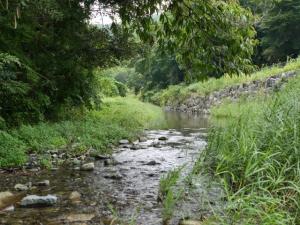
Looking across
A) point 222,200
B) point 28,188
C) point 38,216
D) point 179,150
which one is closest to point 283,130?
point 222,200

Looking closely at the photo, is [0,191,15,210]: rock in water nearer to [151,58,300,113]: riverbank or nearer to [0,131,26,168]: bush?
[0,131,26,168]: bush

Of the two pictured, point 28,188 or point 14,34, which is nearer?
point 28,188

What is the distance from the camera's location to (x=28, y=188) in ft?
17.8

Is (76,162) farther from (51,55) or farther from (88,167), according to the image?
(51,55)

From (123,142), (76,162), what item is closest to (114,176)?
(76,162)

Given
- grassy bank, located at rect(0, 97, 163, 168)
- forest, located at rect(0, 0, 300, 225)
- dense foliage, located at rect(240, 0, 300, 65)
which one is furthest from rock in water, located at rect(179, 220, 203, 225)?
dense foliage, located at rect(240, 0, 300, 65)

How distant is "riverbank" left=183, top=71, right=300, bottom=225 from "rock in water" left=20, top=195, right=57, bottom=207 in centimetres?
188

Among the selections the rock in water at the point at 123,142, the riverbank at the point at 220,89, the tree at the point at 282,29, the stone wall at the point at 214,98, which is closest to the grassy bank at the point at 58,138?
the rock in water at the point at 123,142

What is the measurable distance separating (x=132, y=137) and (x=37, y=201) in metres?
6.52

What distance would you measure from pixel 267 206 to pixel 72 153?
5098mm

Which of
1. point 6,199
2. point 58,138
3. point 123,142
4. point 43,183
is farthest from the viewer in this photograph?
point 123,142

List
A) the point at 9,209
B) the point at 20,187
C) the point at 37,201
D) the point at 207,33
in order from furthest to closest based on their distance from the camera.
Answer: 1. the point at 207,33
2. the point at 20,187
3. the point at 37,201
4. the point at 9,209

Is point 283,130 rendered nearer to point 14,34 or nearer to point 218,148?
point 218,148

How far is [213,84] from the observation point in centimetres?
2942
